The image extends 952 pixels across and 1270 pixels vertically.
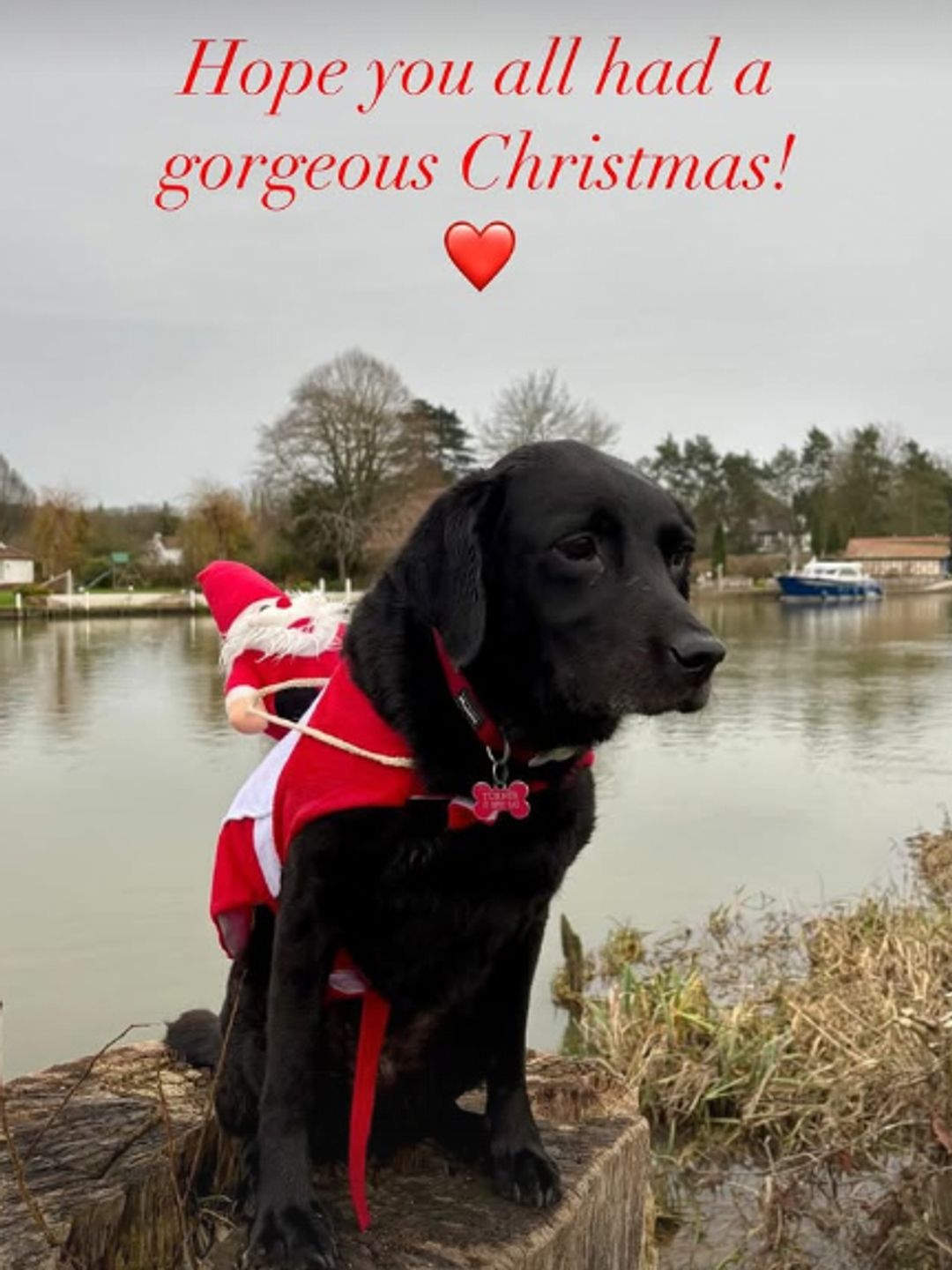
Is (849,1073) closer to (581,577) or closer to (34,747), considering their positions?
(581,577)

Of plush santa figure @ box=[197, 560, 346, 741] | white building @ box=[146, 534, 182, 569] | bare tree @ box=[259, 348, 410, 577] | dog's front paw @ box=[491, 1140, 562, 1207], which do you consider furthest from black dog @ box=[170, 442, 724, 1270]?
white building @ box=[146, 534, 182, 569]

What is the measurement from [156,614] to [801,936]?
45.3m

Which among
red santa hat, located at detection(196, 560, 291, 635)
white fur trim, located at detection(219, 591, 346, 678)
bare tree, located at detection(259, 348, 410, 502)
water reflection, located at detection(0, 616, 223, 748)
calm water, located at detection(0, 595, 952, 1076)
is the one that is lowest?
water reflection, located at detection(0, 616, 223, 748)

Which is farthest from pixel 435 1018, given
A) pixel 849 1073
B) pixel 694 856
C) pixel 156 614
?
pixel 156 614

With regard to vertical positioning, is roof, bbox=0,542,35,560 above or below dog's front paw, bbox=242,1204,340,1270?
above

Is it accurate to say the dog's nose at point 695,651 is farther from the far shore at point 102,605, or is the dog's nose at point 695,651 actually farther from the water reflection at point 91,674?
the far shore at point 102,605

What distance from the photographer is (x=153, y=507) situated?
69.2 metres

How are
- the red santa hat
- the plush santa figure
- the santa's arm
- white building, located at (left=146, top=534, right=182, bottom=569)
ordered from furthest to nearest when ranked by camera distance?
1. white building, located at (left=146, top=534, right=182, bottom=569)
2. the red santa hat
3. the plush santa figure
4. the santa's arm

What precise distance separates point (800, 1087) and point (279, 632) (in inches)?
156

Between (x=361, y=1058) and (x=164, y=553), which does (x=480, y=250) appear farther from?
(x=164, y=553)

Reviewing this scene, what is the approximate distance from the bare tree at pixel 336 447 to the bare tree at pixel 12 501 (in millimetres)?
35336

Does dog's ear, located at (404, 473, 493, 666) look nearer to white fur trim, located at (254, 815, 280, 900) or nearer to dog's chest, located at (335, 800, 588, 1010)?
dog's chest, located at (335, 800, 588, 1010)

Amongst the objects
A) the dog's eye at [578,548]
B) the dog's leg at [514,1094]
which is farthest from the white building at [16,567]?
the dog's eye at [578,548]

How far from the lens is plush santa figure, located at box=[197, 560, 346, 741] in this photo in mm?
2898
